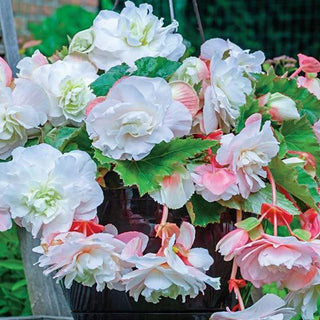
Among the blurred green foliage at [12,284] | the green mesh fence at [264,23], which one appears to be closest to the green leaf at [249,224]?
the blurred green foliage at [12,284]

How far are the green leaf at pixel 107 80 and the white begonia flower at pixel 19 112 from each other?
79 millimetres

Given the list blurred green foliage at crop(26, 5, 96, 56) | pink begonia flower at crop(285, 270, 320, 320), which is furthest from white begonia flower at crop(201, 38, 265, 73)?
blurred green foliage at crop(26, 5, 96, 56)

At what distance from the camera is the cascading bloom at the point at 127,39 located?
111 cm

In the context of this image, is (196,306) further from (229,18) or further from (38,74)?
(229,18)

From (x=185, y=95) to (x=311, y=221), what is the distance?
245mm

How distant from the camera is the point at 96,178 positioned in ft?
3.41

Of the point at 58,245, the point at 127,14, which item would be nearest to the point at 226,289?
the point at 58,245

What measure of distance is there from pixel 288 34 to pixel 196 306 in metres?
4.54

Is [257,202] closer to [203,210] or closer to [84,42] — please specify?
[203,210]

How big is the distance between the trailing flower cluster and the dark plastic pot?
42 mm

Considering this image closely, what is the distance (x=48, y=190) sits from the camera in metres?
0.96

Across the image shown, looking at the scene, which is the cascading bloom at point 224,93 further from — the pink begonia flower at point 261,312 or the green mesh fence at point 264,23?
the green mesh fence at point 264,23

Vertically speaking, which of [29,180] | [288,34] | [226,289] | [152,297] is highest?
[29,180]

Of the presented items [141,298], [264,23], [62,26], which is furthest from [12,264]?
[264,23]
